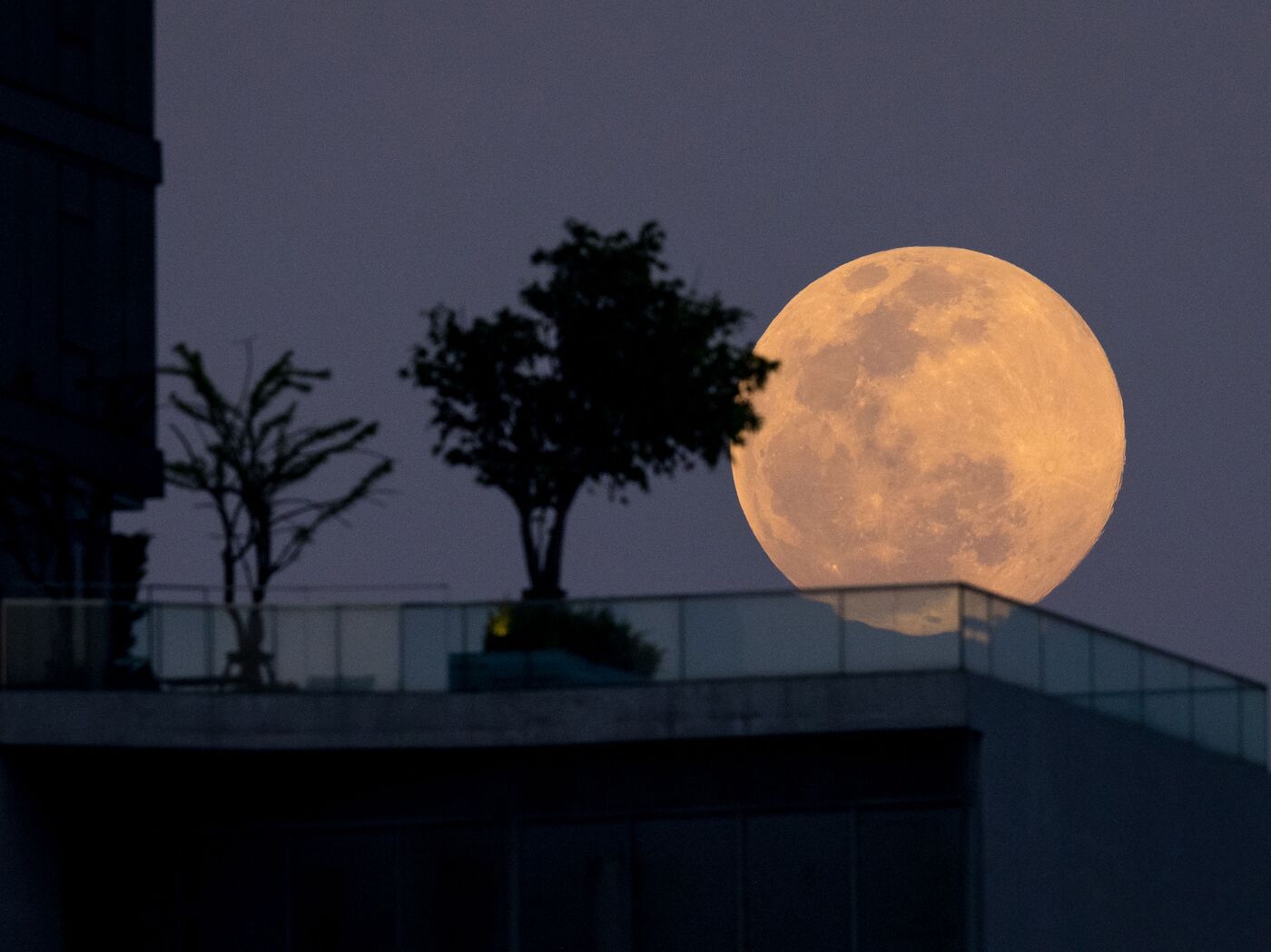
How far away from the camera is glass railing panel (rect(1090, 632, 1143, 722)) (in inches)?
1828

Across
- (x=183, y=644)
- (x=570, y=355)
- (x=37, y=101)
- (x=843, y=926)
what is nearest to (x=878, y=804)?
(x=843, y=926)

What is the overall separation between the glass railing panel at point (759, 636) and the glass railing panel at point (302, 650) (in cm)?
508

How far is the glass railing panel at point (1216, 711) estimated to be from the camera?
50344mm

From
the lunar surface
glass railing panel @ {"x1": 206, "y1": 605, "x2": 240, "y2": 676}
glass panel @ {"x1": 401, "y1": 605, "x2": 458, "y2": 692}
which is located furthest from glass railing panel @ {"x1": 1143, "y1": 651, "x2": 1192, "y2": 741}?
glass railing panel @ {"x1": 206, "y1": 605, "x2": 240, "y2": 676}

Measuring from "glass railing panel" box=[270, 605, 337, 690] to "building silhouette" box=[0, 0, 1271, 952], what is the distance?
0.04 metres

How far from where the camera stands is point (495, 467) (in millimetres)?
53625

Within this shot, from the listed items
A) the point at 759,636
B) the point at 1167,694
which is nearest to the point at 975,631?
the point at 759,636

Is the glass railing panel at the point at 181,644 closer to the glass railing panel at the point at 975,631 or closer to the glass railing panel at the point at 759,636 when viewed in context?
the glass railing panel at the point at 759,636

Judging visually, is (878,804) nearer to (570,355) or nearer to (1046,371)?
(570,355)

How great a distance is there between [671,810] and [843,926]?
2977 millimetres

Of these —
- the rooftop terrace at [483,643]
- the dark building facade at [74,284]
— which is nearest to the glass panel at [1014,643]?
the rooftop terrace at [483,643]

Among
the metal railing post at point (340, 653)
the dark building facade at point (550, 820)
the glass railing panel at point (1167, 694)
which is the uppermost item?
the metal railing post at point (340, 653)

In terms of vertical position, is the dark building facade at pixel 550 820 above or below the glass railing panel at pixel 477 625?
below

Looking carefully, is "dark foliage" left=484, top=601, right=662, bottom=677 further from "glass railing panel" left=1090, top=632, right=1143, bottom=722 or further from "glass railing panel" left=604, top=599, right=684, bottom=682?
"glass railing panel" left=1090, top=632, right=1143, bottom=722
